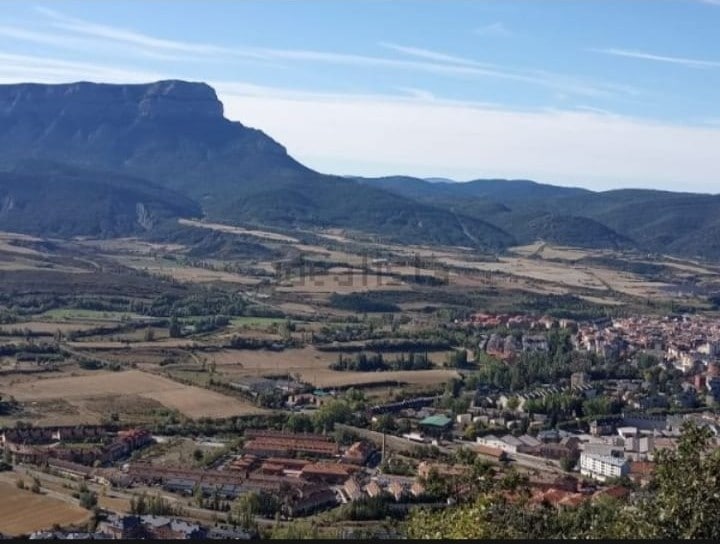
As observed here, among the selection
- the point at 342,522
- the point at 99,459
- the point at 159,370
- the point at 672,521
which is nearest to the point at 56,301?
the point at 159,370

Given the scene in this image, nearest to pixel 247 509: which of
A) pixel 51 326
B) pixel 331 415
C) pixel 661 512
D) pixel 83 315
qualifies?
pixel 331 415

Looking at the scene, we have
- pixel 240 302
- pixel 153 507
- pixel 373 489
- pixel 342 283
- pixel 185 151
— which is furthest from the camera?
pixel 185 151

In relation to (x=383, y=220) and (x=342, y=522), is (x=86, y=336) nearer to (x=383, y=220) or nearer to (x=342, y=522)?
(x=342, y=522)

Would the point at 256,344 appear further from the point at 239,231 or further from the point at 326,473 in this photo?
the point at 239,231

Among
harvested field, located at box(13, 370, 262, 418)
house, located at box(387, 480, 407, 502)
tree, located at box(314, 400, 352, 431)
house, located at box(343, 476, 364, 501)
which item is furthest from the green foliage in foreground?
harvested field, located at box(13, 370, 262, 418)

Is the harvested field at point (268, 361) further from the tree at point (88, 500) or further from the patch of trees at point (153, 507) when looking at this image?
the patch of trees at point (153, 507)

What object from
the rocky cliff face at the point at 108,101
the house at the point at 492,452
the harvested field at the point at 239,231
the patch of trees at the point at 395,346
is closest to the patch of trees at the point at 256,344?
the patch of trees at the point at 395,346
